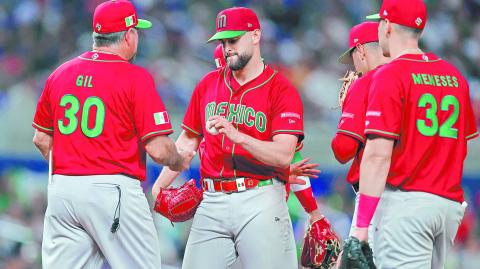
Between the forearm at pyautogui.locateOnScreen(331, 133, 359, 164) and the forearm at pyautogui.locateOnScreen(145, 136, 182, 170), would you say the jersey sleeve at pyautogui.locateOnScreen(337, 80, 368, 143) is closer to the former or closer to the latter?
the forearm at pyautogui.locateOnScreen(331, 133, 359, 164)

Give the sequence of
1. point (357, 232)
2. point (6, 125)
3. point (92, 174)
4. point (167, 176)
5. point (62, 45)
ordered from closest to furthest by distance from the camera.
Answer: point (357, 232)
point (92, 174)
point (167, 176)
point (6, 125)
point (62, 45)

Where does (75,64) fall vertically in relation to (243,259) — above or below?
above

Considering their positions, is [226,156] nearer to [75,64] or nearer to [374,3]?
[75,64]

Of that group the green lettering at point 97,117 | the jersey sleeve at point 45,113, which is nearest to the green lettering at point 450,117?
the green lettering at point 97,117

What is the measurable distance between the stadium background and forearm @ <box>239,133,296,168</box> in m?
4.87

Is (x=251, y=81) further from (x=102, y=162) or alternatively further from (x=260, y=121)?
(x=102, y=162)

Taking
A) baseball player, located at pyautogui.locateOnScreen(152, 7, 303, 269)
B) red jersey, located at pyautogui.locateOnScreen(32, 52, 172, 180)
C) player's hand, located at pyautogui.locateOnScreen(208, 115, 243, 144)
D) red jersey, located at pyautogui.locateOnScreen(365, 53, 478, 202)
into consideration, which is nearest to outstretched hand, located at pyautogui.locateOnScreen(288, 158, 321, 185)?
baseball player, located at pyautogui.locateOnScreen(152, 7, 303, 269)

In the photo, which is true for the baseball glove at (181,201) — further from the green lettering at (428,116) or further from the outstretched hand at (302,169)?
the green lettering at (428,116)

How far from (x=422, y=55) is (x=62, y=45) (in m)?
9.32

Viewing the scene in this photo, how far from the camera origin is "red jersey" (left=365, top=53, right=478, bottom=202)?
A: 215 inches

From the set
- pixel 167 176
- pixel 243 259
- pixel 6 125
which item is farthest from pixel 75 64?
pixel 6 125

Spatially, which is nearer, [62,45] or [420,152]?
[420,152]

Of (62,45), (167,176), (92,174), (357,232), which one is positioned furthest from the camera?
(62,45)

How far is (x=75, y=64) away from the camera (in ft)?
21.0
